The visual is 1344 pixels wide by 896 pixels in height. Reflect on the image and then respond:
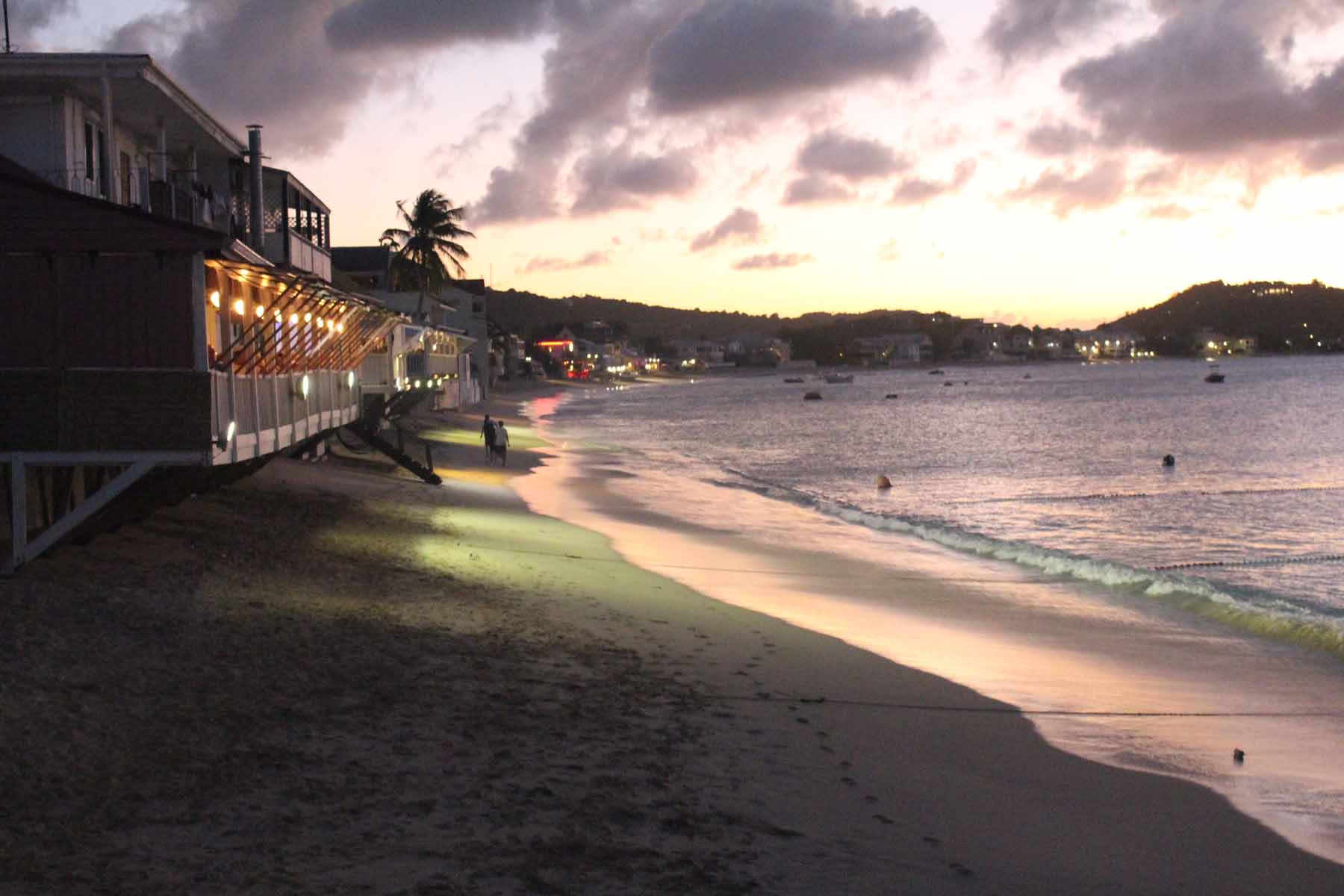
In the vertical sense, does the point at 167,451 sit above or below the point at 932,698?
above

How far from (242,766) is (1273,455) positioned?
51293 millimetres

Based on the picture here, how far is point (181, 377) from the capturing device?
43.0ft

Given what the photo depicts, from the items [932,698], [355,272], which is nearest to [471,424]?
[355,272]

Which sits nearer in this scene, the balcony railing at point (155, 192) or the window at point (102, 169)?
the balcony railing at point (155, 192)

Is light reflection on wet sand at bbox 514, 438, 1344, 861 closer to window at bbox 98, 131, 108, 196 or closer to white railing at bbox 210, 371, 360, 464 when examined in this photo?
white railing at bbox 210, 371, 360, 464

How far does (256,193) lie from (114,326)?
11855mm

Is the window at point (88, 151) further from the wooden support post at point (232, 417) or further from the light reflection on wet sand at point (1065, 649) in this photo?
the light reflection on wet sand at point (1065, 649)

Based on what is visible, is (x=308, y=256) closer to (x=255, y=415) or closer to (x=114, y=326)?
(x=255, y=415)

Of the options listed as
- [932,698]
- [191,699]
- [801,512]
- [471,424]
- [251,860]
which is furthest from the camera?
[471,424]

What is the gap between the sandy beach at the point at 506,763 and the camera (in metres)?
6.52

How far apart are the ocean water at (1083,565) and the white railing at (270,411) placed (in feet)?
19.3

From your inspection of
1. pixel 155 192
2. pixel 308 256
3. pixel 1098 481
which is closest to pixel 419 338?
pixel 308 256

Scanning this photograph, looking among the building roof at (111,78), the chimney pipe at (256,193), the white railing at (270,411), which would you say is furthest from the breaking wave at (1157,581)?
the building roof at (111,78)

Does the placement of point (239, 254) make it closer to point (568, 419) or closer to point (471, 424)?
point (471, 424)
